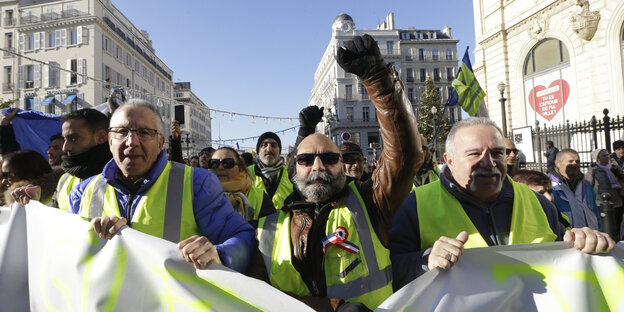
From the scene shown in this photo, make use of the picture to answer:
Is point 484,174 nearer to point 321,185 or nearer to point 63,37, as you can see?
point 321,185

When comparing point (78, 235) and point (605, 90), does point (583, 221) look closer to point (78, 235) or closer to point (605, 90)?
point (78, 235)

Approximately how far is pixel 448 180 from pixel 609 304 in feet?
2.93

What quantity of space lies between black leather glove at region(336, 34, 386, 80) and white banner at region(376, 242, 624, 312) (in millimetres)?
1012

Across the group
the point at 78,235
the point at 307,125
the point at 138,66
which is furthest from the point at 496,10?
the point at 138,66

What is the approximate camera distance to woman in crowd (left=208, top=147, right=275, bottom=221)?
3.21 m

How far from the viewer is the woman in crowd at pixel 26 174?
9.25 ft

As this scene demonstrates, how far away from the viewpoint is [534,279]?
1619 mm

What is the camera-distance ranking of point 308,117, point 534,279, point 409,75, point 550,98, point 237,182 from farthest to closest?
point 409,75 → point 550,98 → point 308,117 → point 237,182 → point 534,279

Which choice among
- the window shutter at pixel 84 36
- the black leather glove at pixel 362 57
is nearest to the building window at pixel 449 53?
the window shutter at pixel 84 36

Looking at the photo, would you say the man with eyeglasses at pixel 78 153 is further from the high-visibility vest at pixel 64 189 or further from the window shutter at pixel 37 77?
the window shutter at pixel 37 77

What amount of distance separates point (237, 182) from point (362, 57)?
1928 millimetres

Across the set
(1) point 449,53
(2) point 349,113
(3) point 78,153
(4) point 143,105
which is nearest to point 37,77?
(2) point 349,113

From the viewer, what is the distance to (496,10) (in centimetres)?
1853

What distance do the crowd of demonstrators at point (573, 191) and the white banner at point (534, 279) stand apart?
2.41 metres
